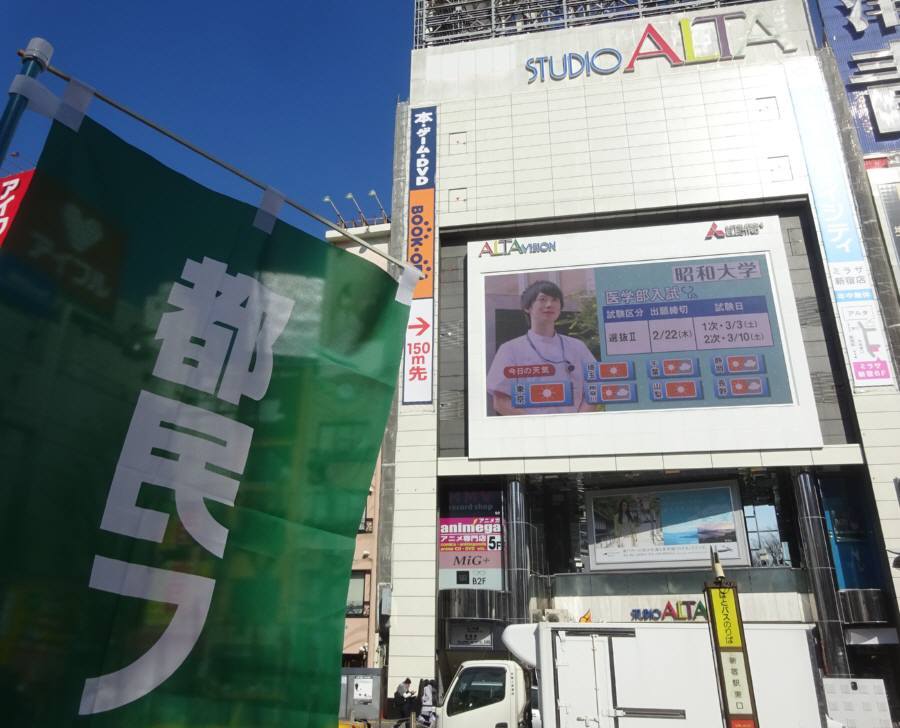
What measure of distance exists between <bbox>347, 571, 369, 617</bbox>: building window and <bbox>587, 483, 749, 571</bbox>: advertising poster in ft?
29.4

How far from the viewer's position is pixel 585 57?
33406 mm

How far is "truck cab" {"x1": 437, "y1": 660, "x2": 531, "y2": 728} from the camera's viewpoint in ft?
46.1

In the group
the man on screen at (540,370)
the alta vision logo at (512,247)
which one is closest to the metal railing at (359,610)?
the man on screen at (540,370)

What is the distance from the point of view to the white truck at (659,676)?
1043 centimetres

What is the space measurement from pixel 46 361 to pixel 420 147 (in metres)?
31.2

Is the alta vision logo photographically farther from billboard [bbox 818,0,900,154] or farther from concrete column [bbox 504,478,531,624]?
billboard [bbox 818,0,900,154]

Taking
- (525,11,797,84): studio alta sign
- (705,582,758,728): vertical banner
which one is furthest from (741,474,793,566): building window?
(525,11,797,84): studio alta sign

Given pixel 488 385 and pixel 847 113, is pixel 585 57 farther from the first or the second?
pixel 488 385

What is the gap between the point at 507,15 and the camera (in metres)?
37.7

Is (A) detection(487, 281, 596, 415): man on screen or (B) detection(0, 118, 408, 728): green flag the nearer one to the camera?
(B) detection(0, 118, 408, 728): green flag

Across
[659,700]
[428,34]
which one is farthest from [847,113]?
[659,700]

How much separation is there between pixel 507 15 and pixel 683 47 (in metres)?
10.2

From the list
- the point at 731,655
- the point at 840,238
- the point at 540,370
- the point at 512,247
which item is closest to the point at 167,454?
the point at 731,655

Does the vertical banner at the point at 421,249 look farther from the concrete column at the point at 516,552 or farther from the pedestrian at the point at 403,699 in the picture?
the pedestrian at the point at 403,699
